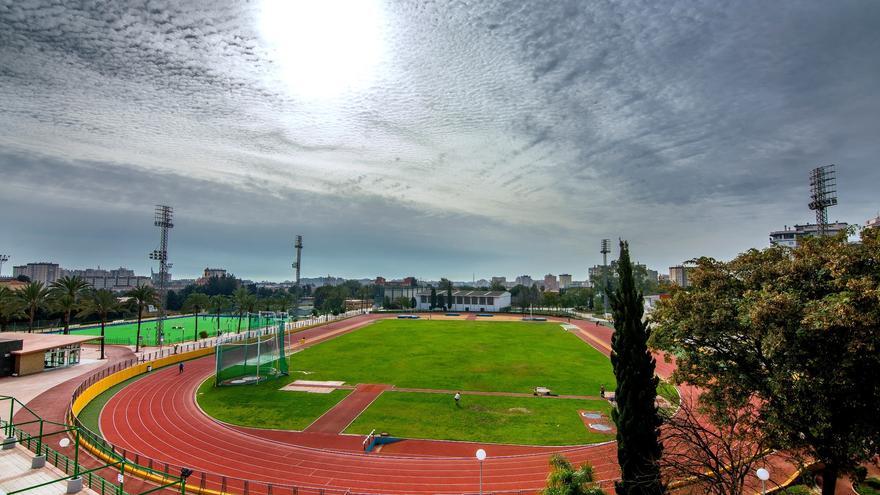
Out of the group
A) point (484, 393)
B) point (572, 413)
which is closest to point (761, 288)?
point (572, 413)

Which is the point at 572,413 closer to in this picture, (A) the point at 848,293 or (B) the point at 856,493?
(B) the point at 856,493

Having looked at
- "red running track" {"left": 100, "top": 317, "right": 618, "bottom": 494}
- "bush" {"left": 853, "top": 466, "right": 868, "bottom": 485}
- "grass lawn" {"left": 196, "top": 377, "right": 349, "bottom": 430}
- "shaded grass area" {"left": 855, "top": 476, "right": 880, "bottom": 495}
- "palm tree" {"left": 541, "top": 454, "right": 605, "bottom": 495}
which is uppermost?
"bush" {"left": 853, "top": 466, "right": 868, "bottom": 485}

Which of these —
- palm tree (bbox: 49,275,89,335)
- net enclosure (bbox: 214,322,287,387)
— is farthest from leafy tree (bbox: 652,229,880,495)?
palm tree (bbox: 49,275,89,335)

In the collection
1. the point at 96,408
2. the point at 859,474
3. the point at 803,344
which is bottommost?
the point at 96,408

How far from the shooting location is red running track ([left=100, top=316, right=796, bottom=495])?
72.6 ft

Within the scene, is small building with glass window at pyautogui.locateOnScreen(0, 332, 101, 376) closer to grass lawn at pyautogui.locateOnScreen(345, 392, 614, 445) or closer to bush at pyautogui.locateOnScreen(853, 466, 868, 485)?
grass lawn at pyautogui.locateOnScreen(345, 392, 614, 445)

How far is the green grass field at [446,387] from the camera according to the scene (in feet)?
98.8

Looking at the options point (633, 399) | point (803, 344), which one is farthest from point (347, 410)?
point (803, 344)

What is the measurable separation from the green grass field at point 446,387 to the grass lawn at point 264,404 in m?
0.08

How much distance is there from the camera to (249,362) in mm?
43500

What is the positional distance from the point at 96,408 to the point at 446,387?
28215 mm

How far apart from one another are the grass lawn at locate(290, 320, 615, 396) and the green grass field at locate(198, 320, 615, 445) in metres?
0.11

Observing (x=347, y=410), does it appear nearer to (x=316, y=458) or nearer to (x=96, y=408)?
(x=316, y=458)

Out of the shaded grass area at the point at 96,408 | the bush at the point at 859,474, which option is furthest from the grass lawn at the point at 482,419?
the shaded grass area at the point at 96,408
